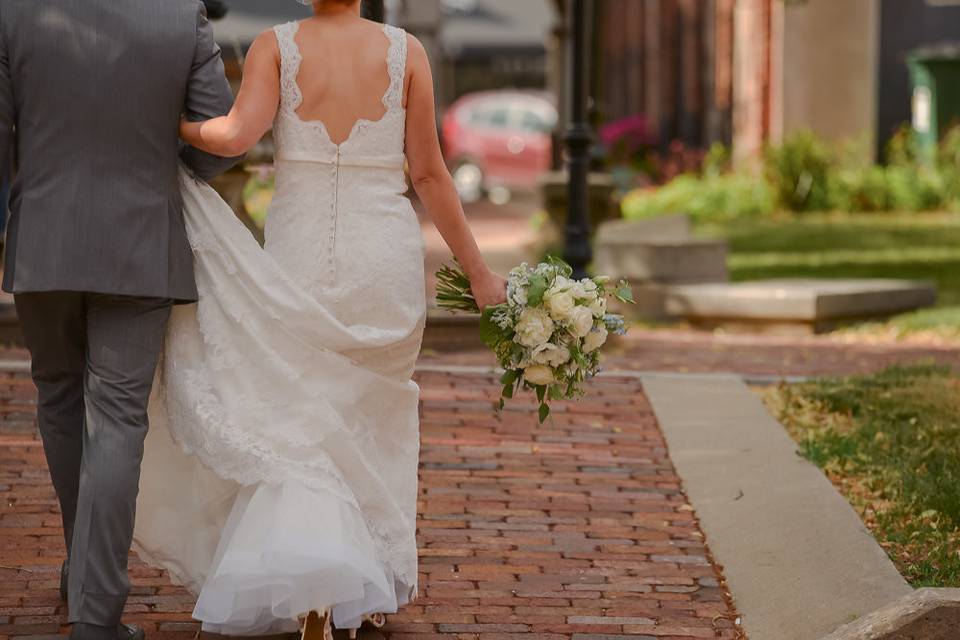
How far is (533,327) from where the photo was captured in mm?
4242

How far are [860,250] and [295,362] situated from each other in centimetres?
1192

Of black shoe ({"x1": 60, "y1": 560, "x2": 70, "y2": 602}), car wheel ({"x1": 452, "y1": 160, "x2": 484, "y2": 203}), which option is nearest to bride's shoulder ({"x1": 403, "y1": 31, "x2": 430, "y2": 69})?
black shoe ({"x1": 60, "y1": 560, "x2": 70, "y2": 602})

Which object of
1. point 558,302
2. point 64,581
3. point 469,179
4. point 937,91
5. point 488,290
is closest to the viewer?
point 558,302

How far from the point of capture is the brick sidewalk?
470cm

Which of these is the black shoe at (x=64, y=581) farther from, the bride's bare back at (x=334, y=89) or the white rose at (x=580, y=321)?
the white rose at (x=580, y=321)

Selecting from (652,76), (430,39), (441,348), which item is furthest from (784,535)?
(652,76)

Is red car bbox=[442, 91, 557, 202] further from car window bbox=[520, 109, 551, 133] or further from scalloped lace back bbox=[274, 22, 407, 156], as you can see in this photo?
scalloped lace back bbox=[274, 22, 407, 156]

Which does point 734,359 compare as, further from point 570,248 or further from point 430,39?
point 430,39

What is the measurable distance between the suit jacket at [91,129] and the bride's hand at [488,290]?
83 centimetres

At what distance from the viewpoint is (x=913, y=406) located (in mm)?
7551

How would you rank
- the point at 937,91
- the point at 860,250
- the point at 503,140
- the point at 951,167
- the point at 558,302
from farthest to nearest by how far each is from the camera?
the point at 503,140
the point at 937,91
the point at 951,167
the point at 860,250
the point at 558,302

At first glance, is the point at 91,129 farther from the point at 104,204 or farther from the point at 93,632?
the point at 93,632

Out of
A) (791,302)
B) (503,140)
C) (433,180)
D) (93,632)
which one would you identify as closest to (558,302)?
(433,180)

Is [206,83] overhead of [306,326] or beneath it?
overhead
